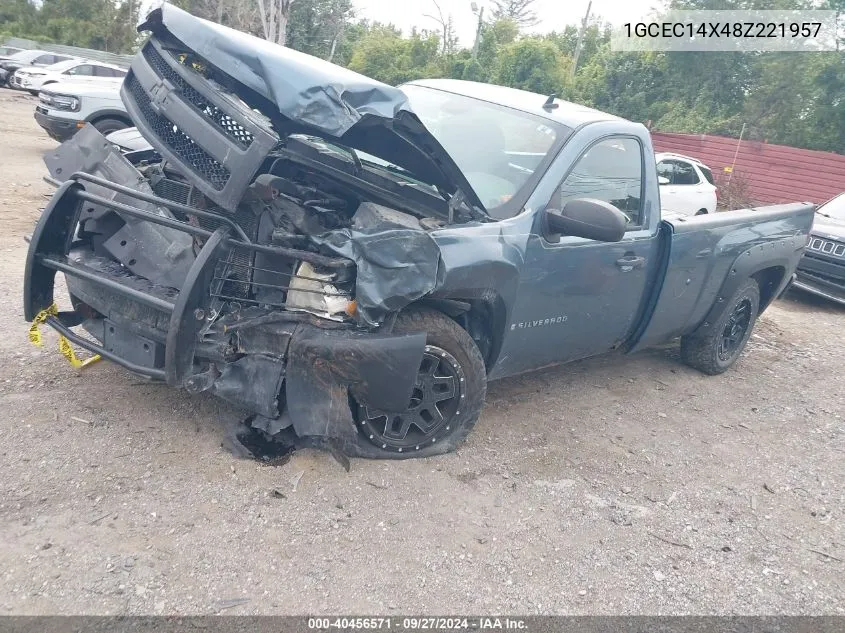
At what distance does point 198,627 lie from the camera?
7.87 ft

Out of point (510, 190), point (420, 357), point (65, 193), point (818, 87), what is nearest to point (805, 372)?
point (510, 190)

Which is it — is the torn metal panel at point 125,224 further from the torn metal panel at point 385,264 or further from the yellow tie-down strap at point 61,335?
the torn metal panel at point 385,264

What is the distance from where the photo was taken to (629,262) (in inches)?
168

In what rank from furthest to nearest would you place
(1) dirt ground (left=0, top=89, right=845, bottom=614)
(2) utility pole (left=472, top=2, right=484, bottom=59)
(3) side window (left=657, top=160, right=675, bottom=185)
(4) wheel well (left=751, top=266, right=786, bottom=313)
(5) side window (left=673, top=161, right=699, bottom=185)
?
(2) utility pole (left=472, top=2, right=484, bottom=59), (5) side window (left=673, top=161, right=699, bottom=185), (3) side window (left=657, top=160, right=675, bottom=185), (4) wheel well (left=751, top=266, right=786, bottom=313), (1) dirt ground (left=0, top=89, right=845, bottom=614)

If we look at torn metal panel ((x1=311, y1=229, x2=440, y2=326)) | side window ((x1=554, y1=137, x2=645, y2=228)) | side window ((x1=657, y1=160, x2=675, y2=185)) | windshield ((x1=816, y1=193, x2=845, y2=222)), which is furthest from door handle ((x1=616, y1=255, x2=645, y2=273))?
side window ((x1=657, y1=160, x2=675, y2=185))

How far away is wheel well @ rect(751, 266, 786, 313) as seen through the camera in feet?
19.3

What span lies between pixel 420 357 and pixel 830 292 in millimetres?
7373

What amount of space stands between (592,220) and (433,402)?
47.7 inches

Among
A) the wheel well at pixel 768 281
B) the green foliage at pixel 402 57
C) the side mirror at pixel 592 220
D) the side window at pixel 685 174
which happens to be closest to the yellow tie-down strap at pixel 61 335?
the side mirror at pixel 592 220

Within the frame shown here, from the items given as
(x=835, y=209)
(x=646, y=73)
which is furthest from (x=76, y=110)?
(x=646, y=73)

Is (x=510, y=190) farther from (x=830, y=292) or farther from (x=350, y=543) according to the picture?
(x=830, y=292)

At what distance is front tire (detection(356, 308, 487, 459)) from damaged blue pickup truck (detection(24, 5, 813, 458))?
0.04 feet

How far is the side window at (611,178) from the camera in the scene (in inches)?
156

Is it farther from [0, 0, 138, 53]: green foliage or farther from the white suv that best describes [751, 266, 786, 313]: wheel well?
[0, 0, 138, 53]: green foliage
